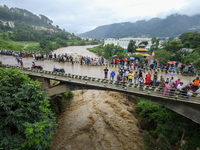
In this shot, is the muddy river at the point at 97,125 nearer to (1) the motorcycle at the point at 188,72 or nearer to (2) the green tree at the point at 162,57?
(1) the motorcycle at the point at 188,72

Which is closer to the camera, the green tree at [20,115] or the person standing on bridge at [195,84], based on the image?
the green tree at [20,115]

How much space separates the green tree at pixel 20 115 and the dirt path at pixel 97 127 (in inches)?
242

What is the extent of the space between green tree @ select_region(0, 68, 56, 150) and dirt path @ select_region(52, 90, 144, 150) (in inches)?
242

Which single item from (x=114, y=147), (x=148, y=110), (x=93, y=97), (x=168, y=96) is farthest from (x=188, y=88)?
(x=93, y=97)

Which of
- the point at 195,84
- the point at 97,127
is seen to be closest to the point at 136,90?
the point at 195,84

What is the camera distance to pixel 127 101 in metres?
20.7

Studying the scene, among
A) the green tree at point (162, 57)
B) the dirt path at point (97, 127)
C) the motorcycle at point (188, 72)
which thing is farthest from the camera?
the green tree at point (162, 57)

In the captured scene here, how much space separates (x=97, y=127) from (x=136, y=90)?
25.4 ft

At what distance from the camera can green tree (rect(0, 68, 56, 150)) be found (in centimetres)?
688

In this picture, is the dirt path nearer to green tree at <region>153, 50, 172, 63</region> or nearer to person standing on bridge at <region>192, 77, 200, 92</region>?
person standing on bridge at <region>192, 77, 200, 92</region>

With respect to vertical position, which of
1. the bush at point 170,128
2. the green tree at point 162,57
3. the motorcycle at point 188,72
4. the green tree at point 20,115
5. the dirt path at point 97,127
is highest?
the green tree at point 162,57

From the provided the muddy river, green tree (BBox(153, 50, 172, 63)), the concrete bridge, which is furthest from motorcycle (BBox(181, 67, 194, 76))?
green tree (BBox(153, 50, 172, 63))

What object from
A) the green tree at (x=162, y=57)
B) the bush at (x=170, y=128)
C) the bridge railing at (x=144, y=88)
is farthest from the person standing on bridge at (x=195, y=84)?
the green tree at (x=162, y=57)

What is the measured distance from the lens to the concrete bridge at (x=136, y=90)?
9.20 meters
